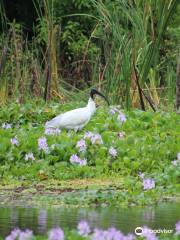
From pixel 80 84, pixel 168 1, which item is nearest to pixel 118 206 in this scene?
pixel 168 1

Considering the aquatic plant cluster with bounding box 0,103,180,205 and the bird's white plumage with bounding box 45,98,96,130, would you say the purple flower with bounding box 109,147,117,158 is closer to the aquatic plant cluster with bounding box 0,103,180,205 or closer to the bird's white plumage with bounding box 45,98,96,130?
the aquatic plant cluster with bounding box 0,103,180,205

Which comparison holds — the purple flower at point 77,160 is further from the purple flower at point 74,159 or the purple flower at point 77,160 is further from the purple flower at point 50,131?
the purple flower at point 50,131

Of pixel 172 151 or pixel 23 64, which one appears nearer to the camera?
pixel 172 151

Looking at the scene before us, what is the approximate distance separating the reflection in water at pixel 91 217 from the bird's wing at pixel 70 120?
13.1ft

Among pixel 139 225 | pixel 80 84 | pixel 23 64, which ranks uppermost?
pixel 139 225

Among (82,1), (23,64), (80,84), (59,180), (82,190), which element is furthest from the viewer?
(82,1)

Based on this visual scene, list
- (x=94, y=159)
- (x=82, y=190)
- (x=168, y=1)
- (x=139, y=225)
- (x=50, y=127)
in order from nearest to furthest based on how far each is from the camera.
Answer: (x=139, y=225)
(x=82, y=190)
(x=94, y=159)
(x=50, y=127)
(x=168, y=1)

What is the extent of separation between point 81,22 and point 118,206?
13.5 meters

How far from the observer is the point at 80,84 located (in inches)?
671

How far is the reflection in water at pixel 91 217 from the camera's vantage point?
5789 millimetres

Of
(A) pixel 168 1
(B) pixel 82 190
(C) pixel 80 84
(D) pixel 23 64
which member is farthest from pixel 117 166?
(C) pixel 80 84

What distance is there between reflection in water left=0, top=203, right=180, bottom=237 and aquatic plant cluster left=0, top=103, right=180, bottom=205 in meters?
0.34

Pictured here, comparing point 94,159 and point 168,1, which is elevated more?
point 168,1

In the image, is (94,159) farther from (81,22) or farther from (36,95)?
(81,22)
